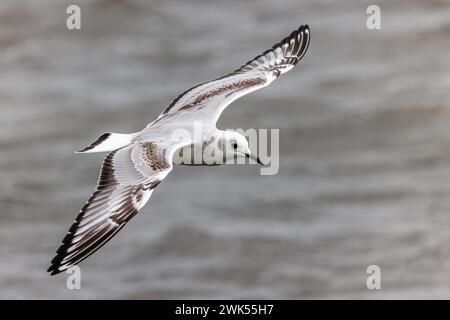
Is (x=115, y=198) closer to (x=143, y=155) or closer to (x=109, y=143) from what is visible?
(x=143, y=155)

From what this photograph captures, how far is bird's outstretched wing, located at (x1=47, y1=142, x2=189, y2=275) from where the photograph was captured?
25.0 ft

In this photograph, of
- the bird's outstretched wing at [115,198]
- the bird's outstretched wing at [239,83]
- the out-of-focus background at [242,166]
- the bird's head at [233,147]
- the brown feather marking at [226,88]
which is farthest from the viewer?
the out-of-focus background at [242,166]

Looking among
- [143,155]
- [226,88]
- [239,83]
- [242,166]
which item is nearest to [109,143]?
[143,155]

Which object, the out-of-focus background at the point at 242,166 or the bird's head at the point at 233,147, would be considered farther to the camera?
the out-of-focus background at the point at 242,166

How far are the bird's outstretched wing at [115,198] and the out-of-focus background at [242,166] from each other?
5.10 m

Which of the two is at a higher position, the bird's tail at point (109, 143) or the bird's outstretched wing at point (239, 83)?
the bird's outstretched wing at point (239, 83)

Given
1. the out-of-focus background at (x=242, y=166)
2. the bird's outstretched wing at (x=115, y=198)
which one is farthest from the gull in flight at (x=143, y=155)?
the out-of-focus background at (x=242, y=166)

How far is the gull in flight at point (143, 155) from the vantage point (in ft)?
25.3

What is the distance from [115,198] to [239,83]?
235 centimetres

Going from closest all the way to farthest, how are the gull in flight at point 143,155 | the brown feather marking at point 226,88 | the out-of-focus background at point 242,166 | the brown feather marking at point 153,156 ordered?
1. the gull in flight at point 143,155
2. the brown feather marking at point 153,156
3. the brown feather marking at point 226,88
4. the out-of-focus background at point 242,166

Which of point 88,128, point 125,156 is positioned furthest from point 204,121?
point 88,128

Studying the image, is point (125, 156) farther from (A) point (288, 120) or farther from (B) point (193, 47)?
(B) point (193, 47)

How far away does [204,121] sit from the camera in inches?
360

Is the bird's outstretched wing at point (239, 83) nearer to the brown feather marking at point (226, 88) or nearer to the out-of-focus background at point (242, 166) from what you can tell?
the brown feather marking at point (226, 88)
